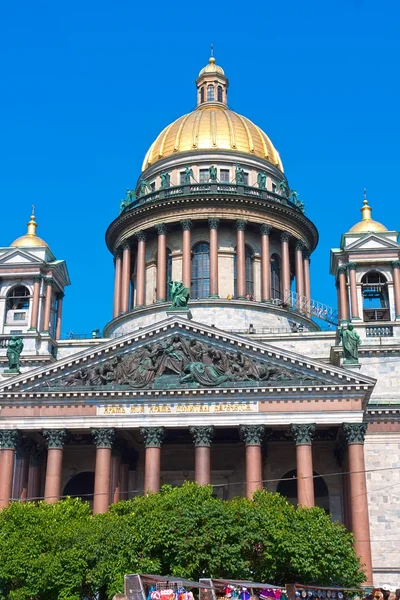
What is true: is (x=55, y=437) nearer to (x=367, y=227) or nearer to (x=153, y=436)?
(x=153, y=436)

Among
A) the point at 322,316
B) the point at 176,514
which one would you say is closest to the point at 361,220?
the point at 322,316

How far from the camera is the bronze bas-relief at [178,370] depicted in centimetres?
4347

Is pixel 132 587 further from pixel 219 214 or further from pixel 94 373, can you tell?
pixel 219 214

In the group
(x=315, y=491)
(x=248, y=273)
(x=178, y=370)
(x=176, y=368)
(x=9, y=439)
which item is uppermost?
(x=248, y=273)

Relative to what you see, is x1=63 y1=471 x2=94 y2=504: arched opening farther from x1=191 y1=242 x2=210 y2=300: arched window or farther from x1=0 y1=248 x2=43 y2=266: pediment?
x1=191 y1=242 x2=210 y2=300: arched window

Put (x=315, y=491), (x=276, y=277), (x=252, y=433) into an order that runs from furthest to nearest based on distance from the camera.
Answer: (x=276, y=277) < (x=315, y=491) < (x=252, y=433)

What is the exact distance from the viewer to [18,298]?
55688mm

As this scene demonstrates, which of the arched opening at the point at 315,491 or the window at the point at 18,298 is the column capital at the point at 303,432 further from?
the window at the point at 18,298

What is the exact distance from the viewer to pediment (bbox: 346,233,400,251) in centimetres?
5356

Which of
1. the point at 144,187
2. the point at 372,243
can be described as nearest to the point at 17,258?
the point at 144,187

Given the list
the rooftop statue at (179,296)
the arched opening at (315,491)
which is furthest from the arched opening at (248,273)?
the arched opening at (315,491)

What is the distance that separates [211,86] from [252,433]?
37672 millimetres

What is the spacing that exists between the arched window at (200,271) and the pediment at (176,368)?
15202 mm

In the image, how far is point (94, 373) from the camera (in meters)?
44.2
